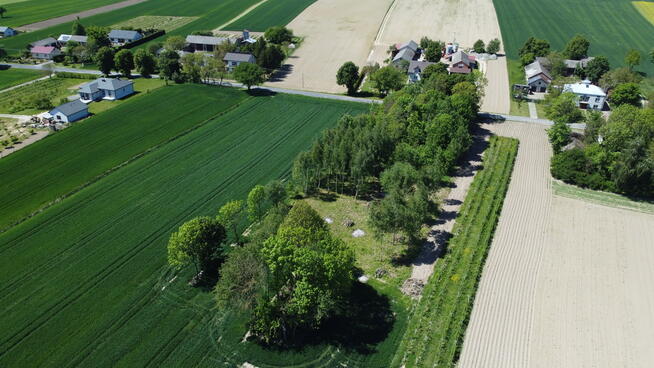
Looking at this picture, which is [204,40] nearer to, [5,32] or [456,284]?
[5,32]

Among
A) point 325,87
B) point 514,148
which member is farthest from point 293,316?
point 325,87

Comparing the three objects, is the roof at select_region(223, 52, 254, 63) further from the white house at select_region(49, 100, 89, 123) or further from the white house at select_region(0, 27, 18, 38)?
the white house at select_region(0, 27, 18, 38)

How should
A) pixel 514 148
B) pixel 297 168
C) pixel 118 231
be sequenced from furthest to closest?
1. pixel 514 148
2. pixel 297 168
3. pixel 118 231

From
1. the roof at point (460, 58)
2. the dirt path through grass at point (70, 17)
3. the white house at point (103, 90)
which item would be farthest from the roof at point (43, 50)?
the roof at point (460, 58)

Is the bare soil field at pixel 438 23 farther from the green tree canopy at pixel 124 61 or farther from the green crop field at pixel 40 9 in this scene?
the green crop field at pixel 40 9

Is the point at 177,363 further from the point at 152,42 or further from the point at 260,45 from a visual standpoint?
the point at 152,42

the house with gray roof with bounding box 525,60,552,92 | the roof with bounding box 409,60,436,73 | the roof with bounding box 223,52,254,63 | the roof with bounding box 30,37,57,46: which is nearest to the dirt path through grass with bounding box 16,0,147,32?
the roof with bounding box 30,37,57,46
